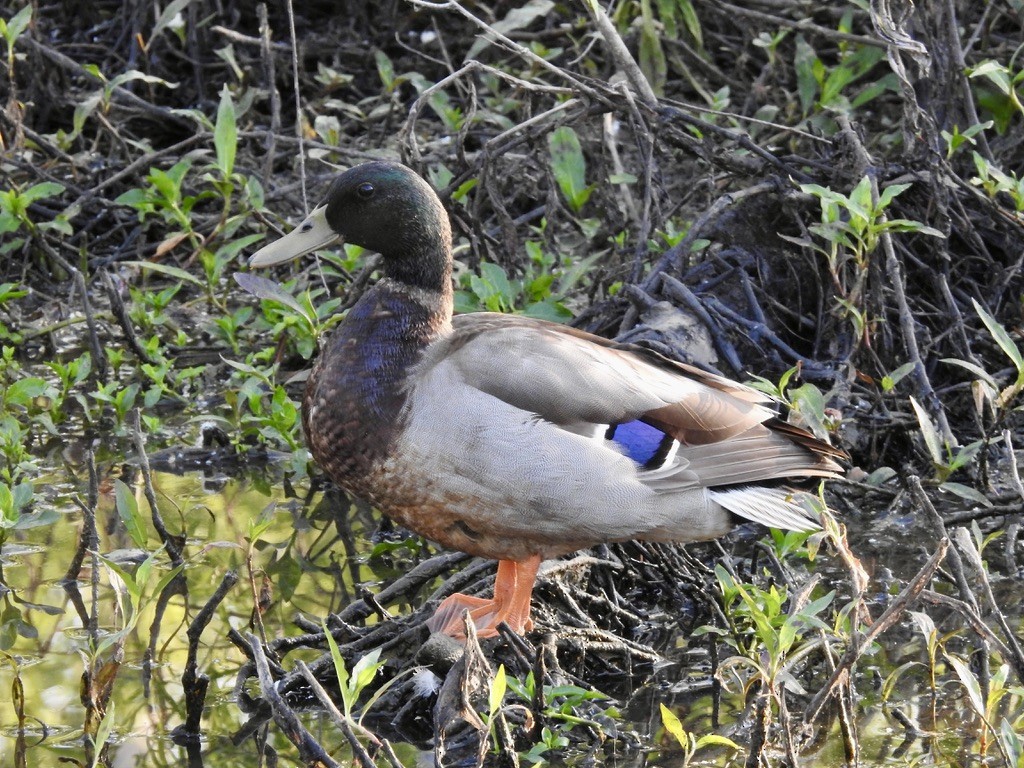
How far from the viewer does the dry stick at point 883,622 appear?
2.77m

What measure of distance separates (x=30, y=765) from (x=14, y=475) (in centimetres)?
151

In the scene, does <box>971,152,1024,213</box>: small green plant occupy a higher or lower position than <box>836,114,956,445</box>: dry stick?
higher

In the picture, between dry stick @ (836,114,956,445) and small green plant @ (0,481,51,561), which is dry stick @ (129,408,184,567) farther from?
dry stick @ (836,114,956,445)

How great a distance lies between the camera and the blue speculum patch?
3.78 metres

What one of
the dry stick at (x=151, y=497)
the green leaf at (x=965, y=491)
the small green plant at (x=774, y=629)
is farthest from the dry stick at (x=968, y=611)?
the dry stick at (x=151, y=497)

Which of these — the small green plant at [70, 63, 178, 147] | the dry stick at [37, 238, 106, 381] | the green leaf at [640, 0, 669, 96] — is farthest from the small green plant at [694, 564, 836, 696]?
the small green plant at [70, 63, 178, 147]

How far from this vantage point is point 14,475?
4680 mm

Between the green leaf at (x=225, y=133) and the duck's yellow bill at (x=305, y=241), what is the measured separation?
129 centimetres

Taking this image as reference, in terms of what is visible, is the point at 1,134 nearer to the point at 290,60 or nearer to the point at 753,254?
the point at 290,60

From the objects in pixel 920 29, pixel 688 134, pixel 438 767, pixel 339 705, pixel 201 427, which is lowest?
pixel 201 427

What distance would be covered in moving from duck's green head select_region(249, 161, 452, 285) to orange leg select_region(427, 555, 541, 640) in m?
0.89

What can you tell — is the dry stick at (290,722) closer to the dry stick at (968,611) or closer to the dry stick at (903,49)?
the dry stick at (968,611)

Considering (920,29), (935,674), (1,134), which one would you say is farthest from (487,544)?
(1,134)

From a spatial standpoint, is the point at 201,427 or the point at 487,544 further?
the point at 201,427
